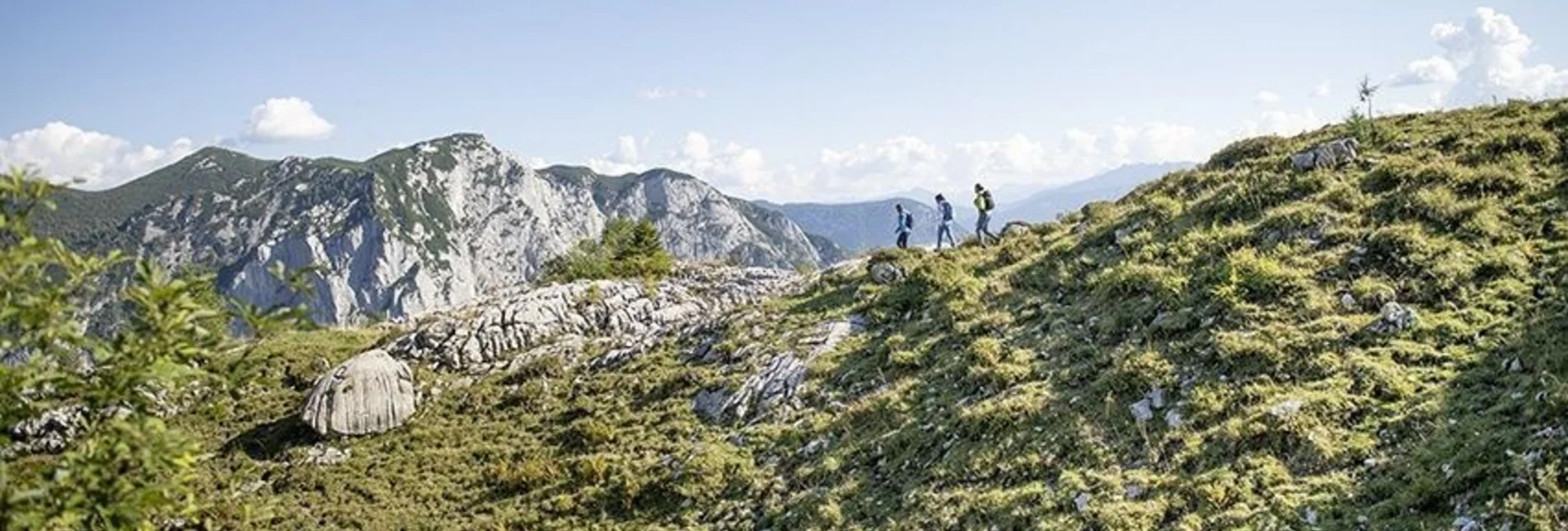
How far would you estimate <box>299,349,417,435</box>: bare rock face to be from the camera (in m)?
27.1

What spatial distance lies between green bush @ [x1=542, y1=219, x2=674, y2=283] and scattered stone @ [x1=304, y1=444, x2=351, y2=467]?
1488 centimetres

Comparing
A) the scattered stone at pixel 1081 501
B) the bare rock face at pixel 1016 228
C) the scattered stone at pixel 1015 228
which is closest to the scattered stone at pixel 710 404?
the scattered stone at pixel 1081 501

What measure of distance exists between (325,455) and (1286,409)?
24.8 metres

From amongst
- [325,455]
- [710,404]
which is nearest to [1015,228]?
[710,404]

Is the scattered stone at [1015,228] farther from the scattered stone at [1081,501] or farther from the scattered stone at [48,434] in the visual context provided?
the scattered stone at [48,434]

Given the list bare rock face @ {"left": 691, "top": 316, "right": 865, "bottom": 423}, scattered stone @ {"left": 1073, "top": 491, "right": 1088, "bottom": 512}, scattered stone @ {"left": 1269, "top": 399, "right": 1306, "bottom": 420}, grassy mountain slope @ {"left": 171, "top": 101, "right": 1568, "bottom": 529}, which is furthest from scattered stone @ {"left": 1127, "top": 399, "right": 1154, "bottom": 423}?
bare rock face @ {"left": 691, "top": 316, "right": 865, "bottom": 423}

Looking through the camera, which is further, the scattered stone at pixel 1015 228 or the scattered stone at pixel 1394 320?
the scattered stone at pixel 1015 228

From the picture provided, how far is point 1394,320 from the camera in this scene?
15.8m

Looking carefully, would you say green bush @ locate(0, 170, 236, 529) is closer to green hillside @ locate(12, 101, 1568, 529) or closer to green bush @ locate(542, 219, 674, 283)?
green hillside @ locate(12, 101, 1568, 529)

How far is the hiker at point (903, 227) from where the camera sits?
36056 mm

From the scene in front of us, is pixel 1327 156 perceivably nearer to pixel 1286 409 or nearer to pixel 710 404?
pixel 1286 409

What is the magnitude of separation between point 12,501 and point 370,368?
25203mm

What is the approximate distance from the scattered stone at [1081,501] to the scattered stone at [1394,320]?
259 inches

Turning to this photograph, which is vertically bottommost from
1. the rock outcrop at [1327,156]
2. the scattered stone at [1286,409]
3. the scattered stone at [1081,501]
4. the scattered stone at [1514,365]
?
the scattered stone at [1081,501]
